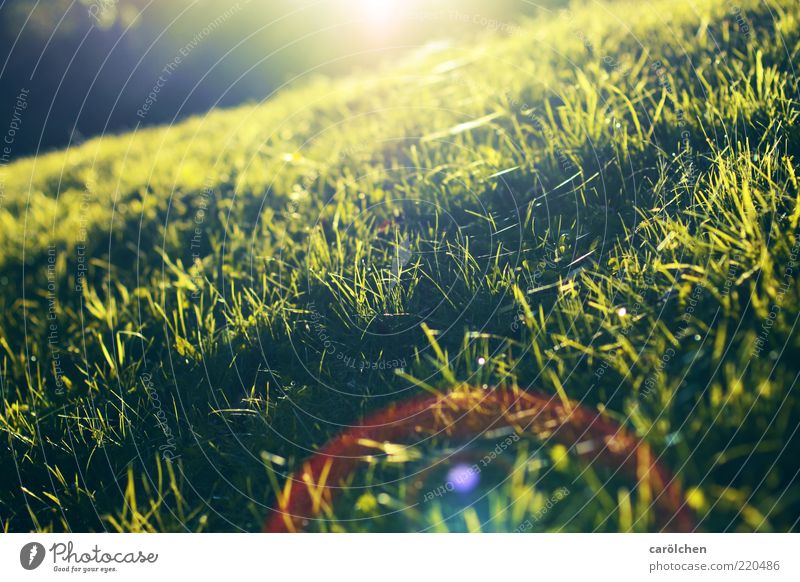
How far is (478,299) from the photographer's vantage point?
2.06 meters

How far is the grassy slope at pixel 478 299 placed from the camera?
157 centimetres

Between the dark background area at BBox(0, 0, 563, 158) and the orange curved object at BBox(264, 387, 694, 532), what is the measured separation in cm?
417

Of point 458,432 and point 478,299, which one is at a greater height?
point 478,299

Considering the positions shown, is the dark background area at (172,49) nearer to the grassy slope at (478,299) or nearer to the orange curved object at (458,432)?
the grassy slope at (478,299)
